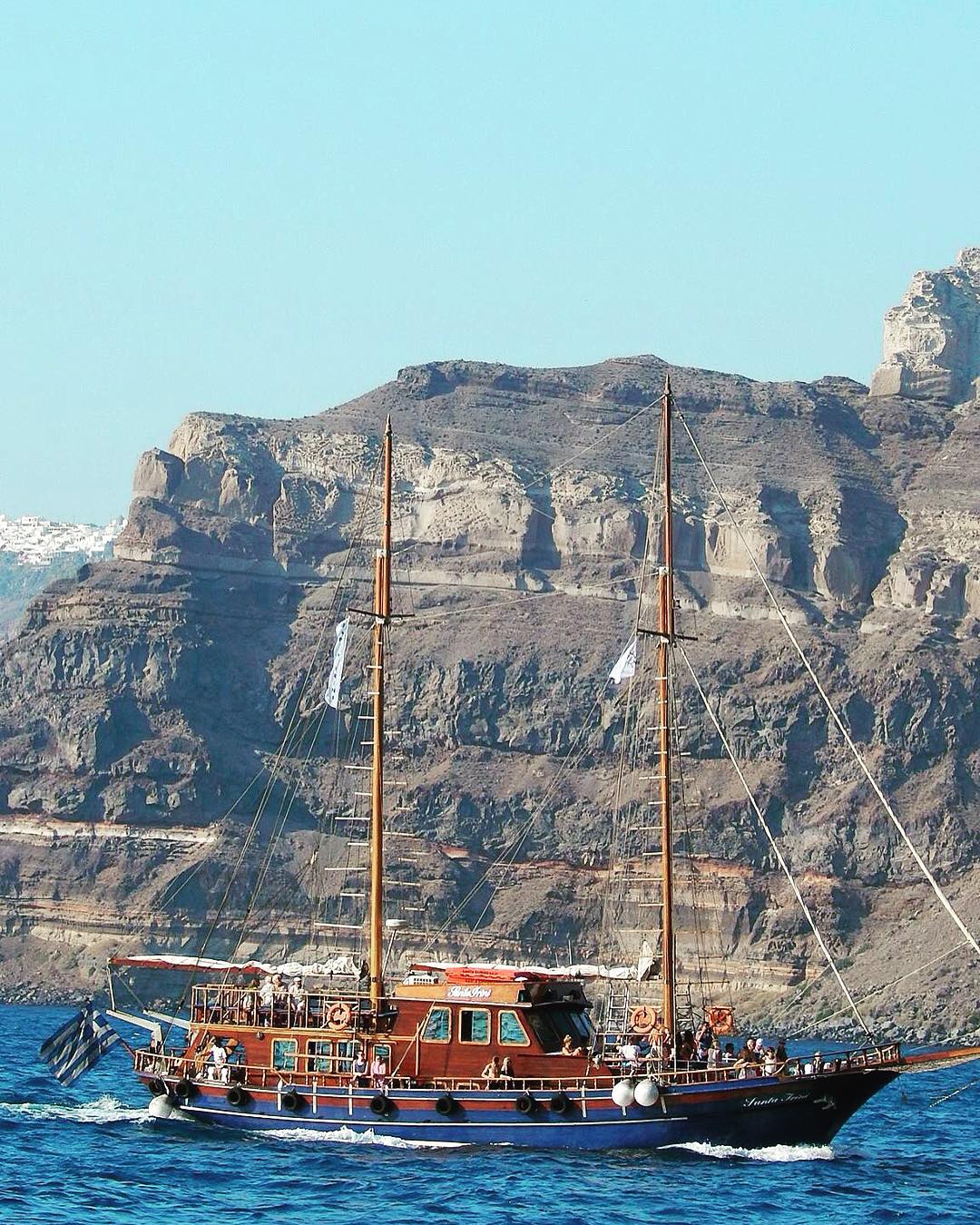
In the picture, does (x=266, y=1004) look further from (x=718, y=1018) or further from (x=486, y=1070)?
(x=718, y=1018)

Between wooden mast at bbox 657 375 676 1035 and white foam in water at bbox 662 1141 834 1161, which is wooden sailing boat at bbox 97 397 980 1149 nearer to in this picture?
wooden mast at bbox 657 375 676 1035

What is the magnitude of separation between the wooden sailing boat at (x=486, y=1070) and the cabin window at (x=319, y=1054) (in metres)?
0.08

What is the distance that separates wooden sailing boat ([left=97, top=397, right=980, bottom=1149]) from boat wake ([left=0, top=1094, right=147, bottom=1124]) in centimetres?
337

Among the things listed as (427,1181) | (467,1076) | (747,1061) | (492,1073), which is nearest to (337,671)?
(467,1076)

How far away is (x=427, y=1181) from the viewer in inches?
2916

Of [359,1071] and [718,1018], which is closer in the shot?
[359,1071]

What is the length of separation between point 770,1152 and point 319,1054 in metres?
15.3

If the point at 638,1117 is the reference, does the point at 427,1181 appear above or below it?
below

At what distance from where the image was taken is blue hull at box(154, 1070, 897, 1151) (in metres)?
78.7

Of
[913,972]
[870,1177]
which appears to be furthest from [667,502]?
[913,972]

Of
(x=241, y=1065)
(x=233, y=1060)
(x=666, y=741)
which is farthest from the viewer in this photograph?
(x=666, y=741)

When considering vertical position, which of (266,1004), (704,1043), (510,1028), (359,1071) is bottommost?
(359,1071)

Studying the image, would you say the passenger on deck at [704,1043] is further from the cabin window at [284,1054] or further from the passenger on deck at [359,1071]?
the cabin window at [284,1054]

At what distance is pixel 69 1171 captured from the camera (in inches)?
2977
